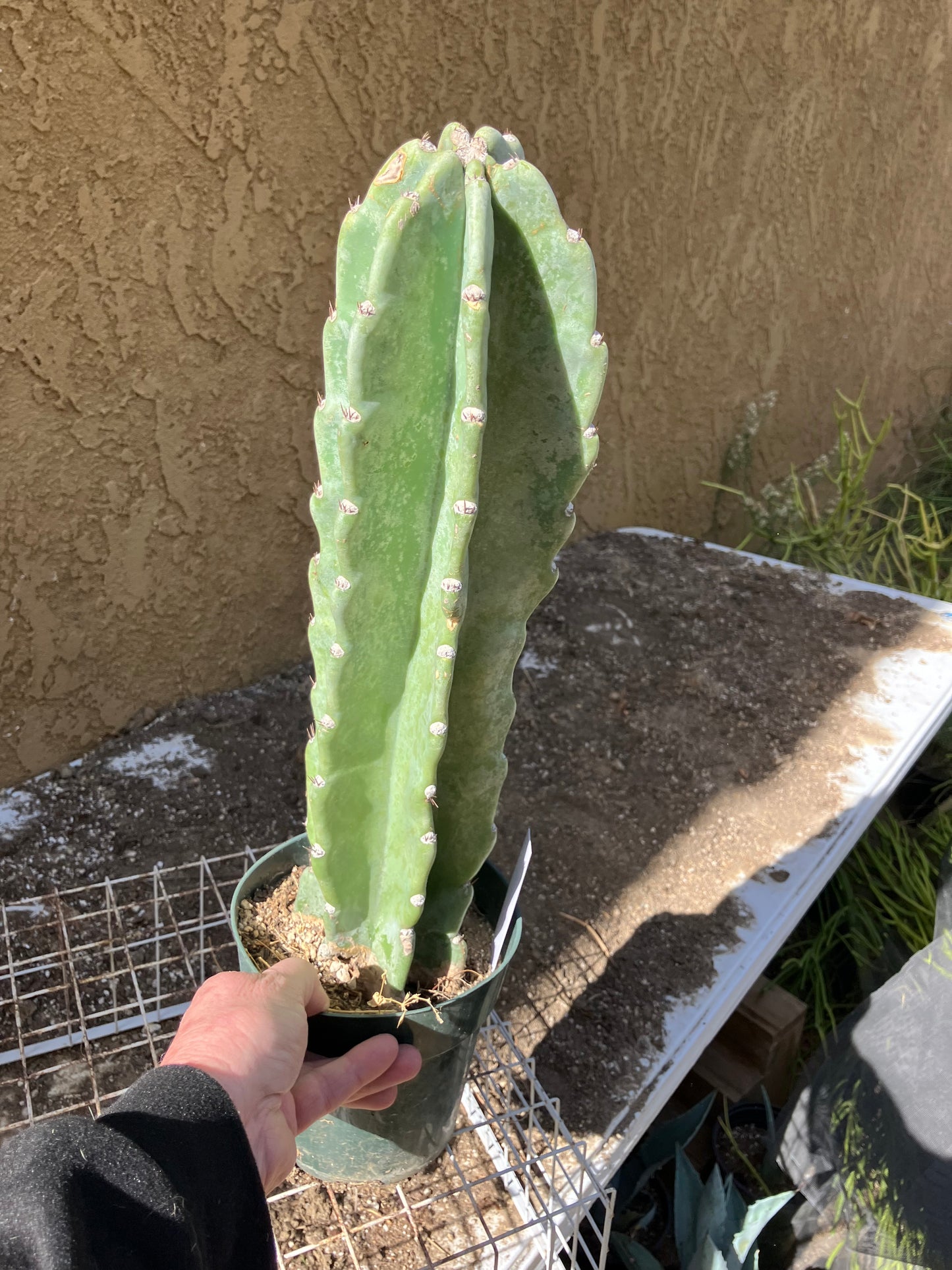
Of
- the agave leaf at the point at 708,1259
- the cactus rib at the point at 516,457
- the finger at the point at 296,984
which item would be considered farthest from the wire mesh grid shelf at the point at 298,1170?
the cactus rib at the point at 516,457

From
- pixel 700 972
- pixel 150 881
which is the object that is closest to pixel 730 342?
pixel 700 972

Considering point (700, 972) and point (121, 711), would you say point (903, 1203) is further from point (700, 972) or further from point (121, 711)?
point (121, 711)

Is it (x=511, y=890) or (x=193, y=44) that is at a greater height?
(x=193, y=44)

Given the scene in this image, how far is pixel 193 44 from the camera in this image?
159cm

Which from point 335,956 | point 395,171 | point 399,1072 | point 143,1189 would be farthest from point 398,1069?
point 395,171

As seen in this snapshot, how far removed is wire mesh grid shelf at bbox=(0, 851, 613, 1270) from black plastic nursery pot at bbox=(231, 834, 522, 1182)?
0.06 m

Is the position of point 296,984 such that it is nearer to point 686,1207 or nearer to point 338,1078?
point 338,1078

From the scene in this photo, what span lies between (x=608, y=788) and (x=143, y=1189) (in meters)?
1.39

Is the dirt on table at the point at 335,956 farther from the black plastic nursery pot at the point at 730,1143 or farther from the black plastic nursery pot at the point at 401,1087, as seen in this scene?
the black plastic nursery pot at the point at 730,1143

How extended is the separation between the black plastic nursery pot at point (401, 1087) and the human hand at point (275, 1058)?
20 mm

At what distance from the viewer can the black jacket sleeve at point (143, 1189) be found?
563 millimetres

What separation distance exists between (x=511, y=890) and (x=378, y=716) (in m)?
0.25

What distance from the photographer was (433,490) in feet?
2.60

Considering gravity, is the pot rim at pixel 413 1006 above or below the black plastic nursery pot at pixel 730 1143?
above
